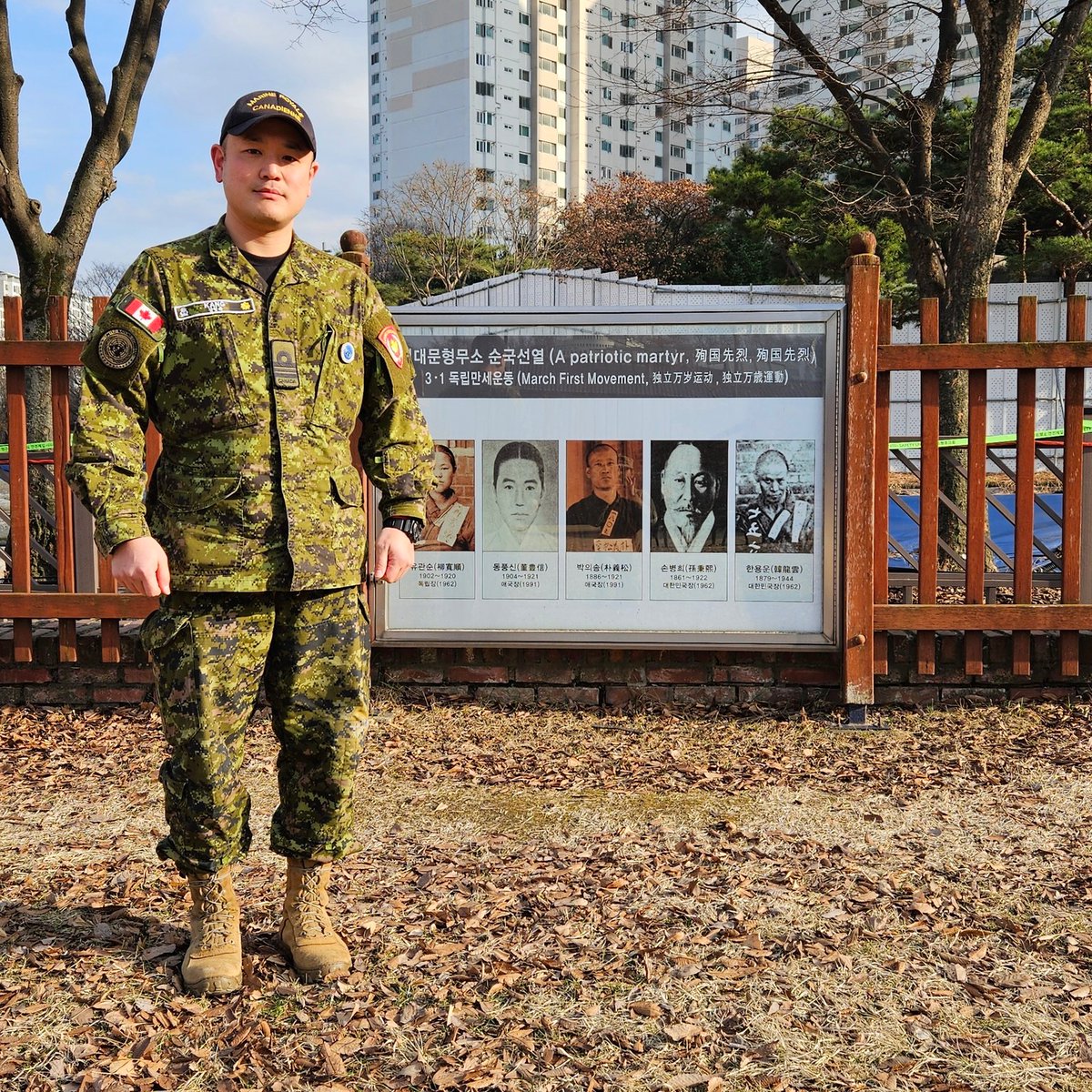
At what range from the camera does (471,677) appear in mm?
5430

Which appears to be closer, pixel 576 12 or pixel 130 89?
pixel 130 89

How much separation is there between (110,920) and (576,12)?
262 feet

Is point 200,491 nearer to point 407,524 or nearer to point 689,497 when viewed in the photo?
point 407,524

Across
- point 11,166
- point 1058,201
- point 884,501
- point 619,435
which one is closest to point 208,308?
point 619,435

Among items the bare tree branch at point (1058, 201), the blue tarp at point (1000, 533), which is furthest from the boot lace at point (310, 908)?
the bare tree branch at point (1058, 201)

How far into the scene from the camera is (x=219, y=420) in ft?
8.62

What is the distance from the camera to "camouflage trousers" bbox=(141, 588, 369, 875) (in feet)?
8.70

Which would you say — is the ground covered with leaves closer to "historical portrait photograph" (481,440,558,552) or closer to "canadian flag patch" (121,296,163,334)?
"historical portrait photograph" (481,440,558,552)

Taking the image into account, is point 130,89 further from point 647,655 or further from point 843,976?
point 843,976

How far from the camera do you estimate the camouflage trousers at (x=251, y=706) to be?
2650 millimetres

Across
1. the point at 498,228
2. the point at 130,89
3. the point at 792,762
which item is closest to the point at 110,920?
the point at 792,762

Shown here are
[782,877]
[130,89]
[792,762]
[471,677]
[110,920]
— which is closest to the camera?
[110,920]

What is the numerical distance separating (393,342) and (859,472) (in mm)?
2816

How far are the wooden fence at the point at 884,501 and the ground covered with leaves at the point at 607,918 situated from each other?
44 cm
